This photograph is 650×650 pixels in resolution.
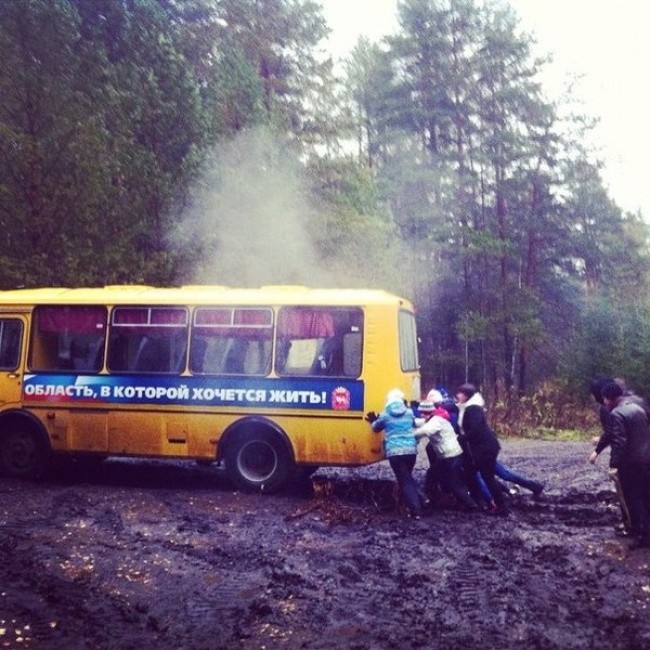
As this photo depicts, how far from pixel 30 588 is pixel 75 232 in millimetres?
11049

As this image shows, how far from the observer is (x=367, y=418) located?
10.2 meters

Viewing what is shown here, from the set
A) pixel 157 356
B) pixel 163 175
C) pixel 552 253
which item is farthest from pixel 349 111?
pixel 157 356

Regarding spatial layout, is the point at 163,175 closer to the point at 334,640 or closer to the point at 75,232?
the point at 75,232

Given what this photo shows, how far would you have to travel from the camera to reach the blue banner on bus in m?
10.4

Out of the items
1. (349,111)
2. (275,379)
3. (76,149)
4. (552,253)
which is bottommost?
Answer: (275,379)

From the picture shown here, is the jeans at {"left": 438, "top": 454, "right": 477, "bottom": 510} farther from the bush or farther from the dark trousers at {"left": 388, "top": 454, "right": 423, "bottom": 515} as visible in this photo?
the bush

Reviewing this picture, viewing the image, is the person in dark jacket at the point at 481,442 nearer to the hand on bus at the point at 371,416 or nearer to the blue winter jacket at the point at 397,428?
the blue winter jacket at the point at 397,428

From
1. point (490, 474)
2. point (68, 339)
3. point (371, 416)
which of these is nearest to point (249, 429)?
point (371, 416)

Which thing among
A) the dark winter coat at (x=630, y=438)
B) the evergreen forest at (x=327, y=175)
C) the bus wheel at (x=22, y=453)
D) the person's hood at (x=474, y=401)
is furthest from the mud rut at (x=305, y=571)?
the evergreen forest at (x=327, y=175)

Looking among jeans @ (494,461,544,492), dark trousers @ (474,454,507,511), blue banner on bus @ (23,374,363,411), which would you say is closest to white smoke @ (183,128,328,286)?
blue banner on bus @ (23,374,363,411)

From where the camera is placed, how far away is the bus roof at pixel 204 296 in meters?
10.7

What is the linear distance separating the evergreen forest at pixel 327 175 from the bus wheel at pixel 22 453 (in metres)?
5.01

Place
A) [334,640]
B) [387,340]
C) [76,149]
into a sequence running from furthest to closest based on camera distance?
[76,149]
[387,340]
[334,640]

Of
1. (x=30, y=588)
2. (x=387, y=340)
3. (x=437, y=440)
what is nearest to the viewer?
(x=30, y=588)
